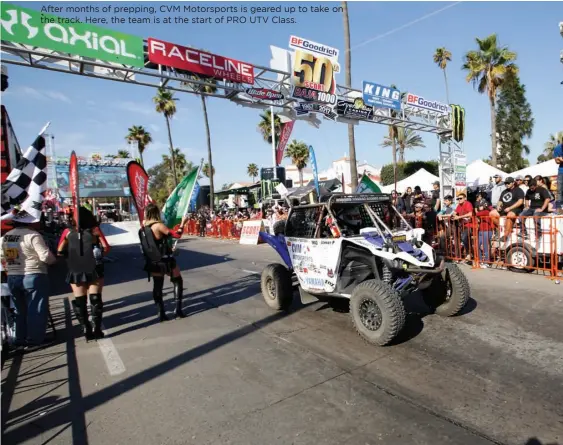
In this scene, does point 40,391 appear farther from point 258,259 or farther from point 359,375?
point 258,259

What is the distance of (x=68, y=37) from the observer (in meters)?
7.93

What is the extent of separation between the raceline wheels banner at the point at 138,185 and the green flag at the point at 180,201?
1.25 ft

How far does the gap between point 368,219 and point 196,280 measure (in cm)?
545

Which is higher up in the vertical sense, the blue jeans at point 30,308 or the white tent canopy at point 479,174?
the white tent canopy at point 479,174

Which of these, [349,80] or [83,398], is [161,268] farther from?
[349,80]

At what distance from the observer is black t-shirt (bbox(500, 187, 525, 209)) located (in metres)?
8.81

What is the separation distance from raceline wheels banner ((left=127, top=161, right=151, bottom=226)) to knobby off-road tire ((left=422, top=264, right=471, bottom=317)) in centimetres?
466

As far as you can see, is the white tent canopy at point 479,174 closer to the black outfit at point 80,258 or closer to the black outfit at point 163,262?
the black outfit at point 163,262

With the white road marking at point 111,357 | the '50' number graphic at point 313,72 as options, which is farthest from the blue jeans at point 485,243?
the white road marking at point 111,357

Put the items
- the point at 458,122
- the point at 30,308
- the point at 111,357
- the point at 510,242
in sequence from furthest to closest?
the point at 458,122 < the point at 510,242 < the point at 30,308 < the point at 111,357

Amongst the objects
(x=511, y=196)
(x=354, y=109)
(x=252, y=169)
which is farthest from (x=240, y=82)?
(x=252, y=169)

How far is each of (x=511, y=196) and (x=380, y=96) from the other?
6.67 metres

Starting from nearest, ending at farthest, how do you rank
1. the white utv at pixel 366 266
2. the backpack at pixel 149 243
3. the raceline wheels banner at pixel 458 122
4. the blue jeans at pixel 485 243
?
the white utv at pixel 366 266, the backpack at pixel 149 243, the blue jeans at pixel 485 243, the raceline wheels banner at pixel 458 122

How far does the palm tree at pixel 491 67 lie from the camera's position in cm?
2542
